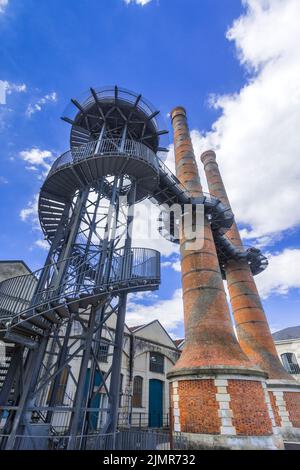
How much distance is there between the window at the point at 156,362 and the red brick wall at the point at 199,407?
9196 mm

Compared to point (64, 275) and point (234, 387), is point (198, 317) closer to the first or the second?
point (234, 387)

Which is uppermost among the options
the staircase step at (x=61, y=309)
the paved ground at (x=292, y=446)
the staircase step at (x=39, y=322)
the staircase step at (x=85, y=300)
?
the staircase step at (x=85, y=300)

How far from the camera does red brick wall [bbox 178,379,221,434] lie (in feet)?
24.2

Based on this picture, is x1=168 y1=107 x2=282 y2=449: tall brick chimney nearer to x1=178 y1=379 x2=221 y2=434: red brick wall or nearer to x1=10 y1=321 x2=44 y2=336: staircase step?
x1=178 y1=379 x2=221 y2=434: red brick wall

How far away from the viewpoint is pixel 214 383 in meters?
7.82

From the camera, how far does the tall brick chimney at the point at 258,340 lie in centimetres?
1179

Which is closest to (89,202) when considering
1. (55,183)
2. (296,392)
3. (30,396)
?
(55,183)

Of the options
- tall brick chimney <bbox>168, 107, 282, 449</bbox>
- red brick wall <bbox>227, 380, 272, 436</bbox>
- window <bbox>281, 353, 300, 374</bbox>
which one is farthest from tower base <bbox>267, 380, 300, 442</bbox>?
window <bbox>281, 353, 300, 374</bbox>

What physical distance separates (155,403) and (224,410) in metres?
10.2

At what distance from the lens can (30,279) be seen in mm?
6688

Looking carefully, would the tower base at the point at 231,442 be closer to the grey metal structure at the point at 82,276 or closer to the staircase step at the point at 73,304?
the grey metal structure at the point at 82,276

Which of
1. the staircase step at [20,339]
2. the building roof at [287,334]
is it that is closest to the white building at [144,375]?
the staircase step at [20,339]

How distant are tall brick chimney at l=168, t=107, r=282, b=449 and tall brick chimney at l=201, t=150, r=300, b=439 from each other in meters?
4.41

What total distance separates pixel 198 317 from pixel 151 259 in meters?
4.20
